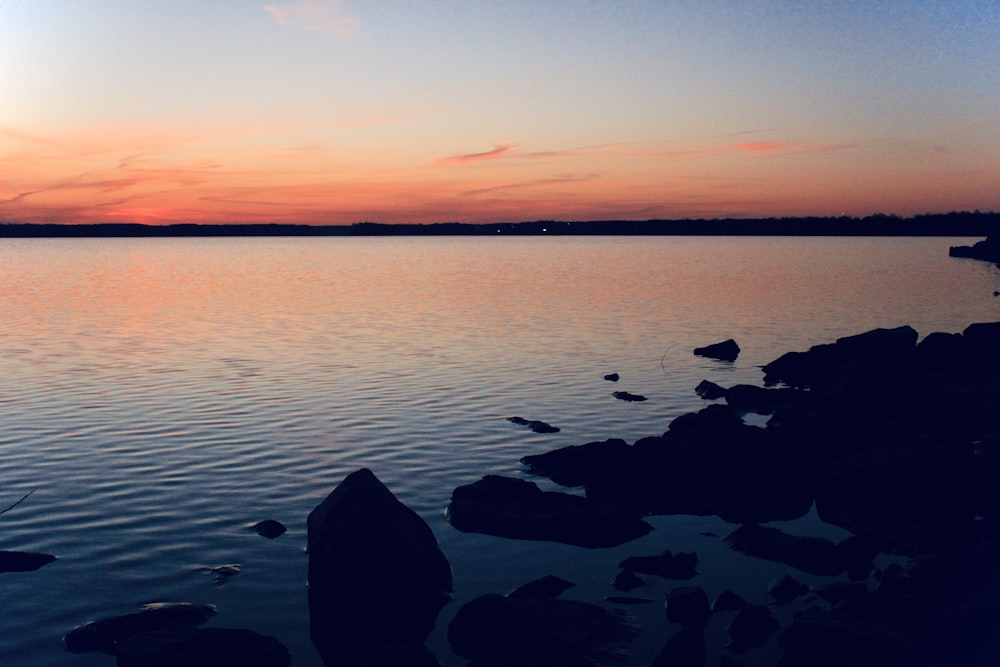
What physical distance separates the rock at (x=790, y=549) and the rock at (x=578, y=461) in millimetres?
4421

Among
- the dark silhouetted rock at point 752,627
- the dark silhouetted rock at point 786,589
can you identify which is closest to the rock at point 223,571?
the dark silhouetted rock at point 752,627

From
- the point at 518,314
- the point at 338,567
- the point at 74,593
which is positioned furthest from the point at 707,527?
the point at 518,314

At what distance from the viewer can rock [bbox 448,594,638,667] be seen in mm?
12633

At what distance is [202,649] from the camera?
12141mm

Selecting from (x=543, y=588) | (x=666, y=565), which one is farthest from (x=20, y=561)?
(x=666, y=565)

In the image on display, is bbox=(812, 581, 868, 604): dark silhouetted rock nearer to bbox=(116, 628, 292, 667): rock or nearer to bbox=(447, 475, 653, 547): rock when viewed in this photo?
bbox=(447, 475, 653, 547): rock

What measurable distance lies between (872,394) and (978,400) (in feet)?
10.7

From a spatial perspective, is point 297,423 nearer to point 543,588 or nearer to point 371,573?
point 371,573

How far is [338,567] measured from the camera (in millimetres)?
14461

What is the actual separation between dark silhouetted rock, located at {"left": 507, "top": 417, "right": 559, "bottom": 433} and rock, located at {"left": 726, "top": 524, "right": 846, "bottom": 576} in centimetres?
964

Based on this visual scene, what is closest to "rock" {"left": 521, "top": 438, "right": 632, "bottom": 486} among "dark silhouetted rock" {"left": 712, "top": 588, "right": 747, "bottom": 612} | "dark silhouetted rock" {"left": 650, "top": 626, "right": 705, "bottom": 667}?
"dark silhouetted rock" {"left": 712, "top": 588, "right": 747, "bottom": 612}

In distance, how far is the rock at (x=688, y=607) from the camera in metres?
13.8

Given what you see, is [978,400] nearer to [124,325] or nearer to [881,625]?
[881,625]

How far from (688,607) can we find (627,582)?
1496 mm
